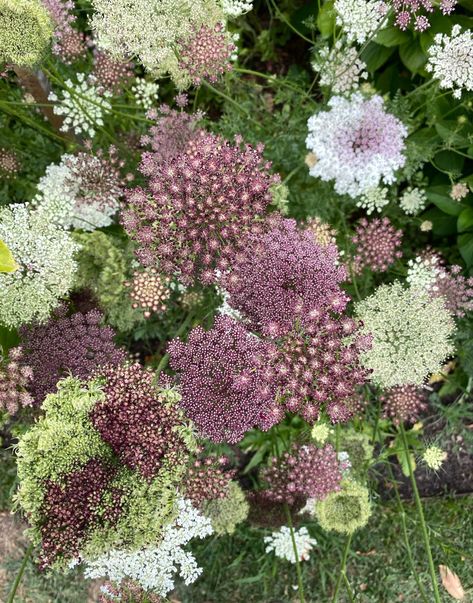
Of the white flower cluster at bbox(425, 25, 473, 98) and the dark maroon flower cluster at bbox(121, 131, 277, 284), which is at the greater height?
the white flower cluster at bbox(425, 25, 473, 98)

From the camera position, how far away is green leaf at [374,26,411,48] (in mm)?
4449

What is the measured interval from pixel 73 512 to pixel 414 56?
416 cm

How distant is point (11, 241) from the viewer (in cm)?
396

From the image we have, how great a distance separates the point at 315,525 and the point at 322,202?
10.1ft

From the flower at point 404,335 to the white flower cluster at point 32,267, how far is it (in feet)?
7.15

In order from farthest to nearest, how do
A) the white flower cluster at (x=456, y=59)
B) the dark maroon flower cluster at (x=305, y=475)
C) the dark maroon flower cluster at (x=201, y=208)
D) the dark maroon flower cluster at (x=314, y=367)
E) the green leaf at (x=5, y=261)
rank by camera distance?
the dark maroon flower cluster at (x=305, y=475) < the white flower cluster at (x=456, y=59) < the dark maroon flower cluster at (x=201, y=208) < the dark maroon flower cluster at (x=314, y=367) < the green leaf at (x=5, y=261)

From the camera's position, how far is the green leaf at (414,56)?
4469 millimetres

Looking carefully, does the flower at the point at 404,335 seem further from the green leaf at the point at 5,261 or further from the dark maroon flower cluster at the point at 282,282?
the green leaf at the point at 5,261

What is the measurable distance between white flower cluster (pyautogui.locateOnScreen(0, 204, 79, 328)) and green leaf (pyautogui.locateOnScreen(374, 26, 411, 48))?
2876mm

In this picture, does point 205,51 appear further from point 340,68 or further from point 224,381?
point 224,381

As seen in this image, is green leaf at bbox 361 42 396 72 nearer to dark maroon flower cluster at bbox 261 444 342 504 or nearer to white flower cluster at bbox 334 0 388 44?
white flower cluster at bbox 334 0 388 44

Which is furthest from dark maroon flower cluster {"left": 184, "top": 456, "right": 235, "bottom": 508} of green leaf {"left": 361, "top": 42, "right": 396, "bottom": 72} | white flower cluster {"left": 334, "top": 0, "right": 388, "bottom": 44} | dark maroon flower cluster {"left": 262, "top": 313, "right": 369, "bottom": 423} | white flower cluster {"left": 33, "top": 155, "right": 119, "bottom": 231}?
green leaf {"left": 361, "top": 42, "right": 396, "bottom": 72}

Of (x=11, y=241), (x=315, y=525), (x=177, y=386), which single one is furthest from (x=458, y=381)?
(x=11, y=241)

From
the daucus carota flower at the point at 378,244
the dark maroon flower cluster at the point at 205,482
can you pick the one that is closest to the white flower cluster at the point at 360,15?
the daucus carota flower at the point at 378,244
